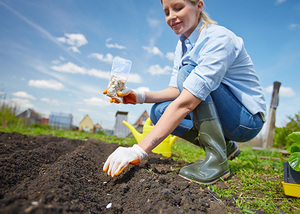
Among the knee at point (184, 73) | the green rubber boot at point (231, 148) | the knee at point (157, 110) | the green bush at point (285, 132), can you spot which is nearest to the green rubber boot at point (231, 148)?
the green rubber boot at point (231, 148)

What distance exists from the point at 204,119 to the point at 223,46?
58 centimetres

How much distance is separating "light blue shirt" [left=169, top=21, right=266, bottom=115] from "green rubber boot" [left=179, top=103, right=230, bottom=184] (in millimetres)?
226

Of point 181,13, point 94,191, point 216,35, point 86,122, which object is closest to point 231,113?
point 216,35

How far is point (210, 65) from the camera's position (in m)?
1.56

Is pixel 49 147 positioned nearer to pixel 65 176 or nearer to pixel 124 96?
pixel 124 96

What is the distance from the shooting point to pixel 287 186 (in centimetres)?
165

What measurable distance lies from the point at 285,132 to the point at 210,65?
17.4 ft

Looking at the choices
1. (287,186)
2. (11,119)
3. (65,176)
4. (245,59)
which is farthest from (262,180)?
(11,119)

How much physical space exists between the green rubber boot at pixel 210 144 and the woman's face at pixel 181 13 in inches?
26.9

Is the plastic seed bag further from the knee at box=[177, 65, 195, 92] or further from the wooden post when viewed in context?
the wooden post

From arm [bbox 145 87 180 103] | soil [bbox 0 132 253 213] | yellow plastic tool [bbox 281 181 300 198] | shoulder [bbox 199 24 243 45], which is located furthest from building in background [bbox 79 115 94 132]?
yellow plastic tool [bbox 281 181 300 198]

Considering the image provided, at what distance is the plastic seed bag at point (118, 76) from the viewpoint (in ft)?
6.55

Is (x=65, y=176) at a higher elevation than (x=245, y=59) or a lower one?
lower

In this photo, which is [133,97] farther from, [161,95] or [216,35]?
[216,35]
